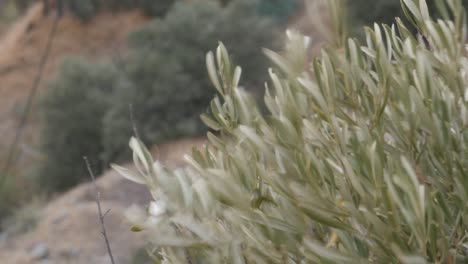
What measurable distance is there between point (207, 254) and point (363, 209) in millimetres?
400

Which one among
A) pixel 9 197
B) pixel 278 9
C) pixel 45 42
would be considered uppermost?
pixel 9 197

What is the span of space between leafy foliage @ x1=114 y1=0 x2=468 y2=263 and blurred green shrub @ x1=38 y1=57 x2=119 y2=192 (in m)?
11.5

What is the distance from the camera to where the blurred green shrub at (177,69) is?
11977mm

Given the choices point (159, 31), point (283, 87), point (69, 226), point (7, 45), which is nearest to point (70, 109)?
point (159, 31)

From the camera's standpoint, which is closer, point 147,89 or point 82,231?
point 82,231

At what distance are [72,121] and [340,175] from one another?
1288 cm

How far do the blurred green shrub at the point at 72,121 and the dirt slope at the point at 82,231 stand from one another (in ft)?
10.3

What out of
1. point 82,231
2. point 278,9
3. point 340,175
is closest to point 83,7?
point 278,9

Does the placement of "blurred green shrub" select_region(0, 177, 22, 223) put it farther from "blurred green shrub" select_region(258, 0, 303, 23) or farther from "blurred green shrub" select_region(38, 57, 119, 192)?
"blurred green shrub" select_region(258, 0, 303, 23)

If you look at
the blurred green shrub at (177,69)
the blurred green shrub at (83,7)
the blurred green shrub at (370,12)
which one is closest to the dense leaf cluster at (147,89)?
the blurred green shrub at (177,69)

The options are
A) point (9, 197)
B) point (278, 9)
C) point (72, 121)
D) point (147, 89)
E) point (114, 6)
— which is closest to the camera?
point (9, 197)

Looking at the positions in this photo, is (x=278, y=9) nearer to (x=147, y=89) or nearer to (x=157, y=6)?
(x=157, y=6)

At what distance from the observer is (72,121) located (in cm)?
1433

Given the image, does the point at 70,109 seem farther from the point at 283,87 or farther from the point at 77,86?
the point at 283,87
